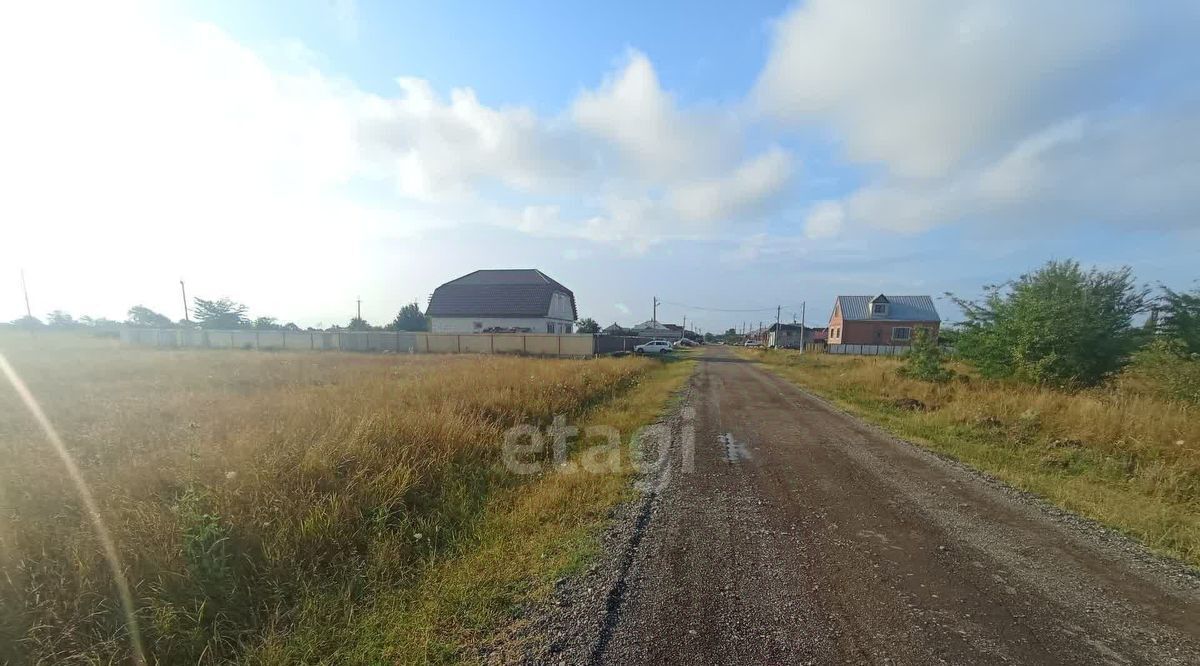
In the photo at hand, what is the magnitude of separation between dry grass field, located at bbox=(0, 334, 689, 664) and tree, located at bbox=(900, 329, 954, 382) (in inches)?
540

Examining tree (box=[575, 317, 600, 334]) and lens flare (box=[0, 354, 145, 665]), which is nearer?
lens flare (box=[0, 354, 145, 665])

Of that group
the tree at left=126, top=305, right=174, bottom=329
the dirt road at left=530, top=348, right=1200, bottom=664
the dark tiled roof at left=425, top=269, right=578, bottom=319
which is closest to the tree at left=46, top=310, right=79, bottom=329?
the tree at left=126, top=305, right=174, bottom=329

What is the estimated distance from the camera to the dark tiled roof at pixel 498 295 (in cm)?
4081

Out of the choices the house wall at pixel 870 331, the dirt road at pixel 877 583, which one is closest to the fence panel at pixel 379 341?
the dirt road at pixel 877 583

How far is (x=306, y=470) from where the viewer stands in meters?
4.19

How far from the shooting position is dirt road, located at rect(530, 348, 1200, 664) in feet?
7.97

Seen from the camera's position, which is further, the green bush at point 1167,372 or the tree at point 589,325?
the tree at point 589,325

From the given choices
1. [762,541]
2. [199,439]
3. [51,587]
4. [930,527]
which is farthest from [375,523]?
[930,527]

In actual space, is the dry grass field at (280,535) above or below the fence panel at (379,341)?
below

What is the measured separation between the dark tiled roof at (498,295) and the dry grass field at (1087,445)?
33.0 m

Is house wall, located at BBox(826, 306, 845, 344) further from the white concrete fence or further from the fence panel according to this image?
the white concrete fence

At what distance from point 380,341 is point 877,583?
1461 inches

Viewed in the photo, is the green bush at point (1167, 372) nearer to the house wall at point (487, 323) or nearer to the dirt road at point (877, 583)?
the dirt road at point (877, 583)

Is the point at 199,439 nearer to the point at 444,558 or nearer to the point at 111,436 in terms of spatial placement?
the point at 111,436
